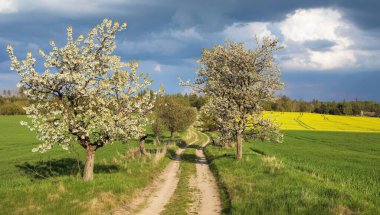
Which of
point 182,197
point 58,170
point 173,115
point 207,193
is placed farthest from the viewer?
point 173,115

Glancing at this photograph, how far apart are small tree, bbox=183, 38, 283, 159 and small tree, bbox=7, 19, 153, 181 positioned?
1354cm

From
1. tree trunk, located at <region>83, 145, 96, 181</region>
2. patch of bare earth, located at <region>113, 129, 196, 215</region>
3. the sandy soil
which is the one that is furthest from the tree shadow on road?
the sandy soil

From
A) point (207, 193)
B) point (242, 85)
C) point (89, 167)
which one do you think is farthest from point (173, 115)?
point (207, 193)

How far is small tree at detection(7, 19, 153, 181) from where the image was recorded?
20.0 m

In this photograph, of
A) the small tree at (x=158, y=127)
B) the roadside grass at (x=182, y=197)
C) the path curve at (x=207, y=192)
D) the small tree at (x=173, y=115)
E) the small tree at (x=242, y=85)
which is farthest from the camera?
the small tree at (x=173, y=115)

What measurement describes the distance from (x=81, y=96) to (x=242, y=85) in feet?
60.7

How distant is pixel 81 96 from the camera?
21281mm

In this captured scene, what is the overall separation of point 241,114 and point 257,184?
14127mm

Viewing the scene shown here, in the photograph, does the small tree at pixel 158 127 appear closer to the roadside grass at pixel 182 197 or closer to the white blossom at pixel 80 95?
the roadside grass at pixel 182 197

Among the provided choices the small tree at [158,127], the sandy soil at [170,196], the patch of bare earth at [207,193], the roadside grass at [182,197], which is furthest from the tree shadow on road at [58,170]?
the small tree at [158,127]

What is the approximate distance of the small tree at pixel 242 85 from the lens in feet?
111

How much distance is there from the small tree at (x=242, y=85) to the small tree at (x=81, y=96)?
44.4ft

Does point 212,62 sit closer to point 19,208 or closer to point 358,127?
point 19,208

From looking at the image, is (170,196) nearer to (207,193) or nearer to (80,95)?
(207,193)
